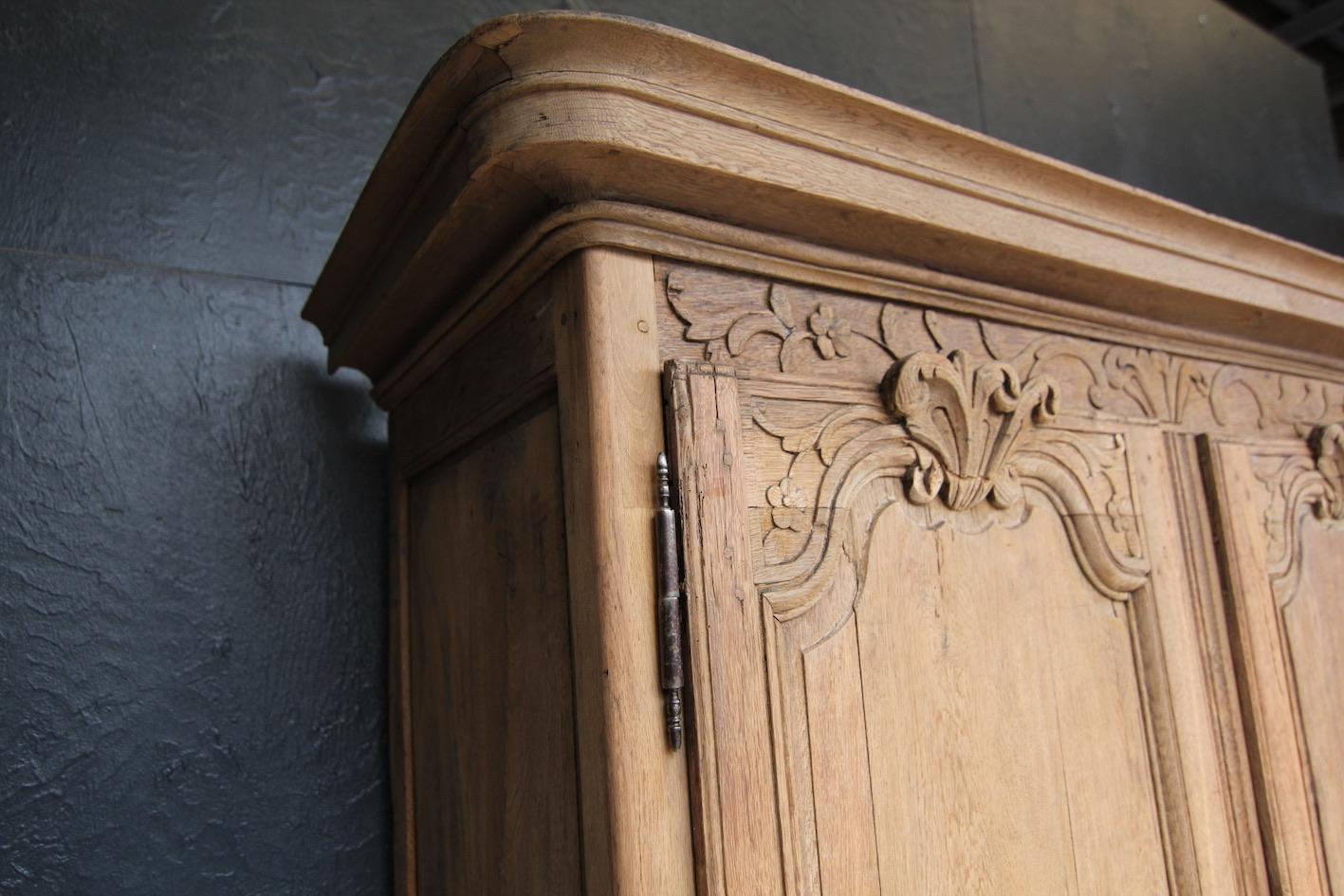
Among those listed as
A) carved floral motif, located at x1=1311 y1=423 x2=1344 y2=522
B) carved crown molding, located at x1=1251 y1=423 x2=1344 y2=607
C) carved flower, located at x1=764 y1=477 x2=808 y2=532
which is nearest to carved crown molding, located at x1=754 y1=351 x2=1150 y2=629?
carved flower, located at x1=764 y1=477 x2=808 y2=532

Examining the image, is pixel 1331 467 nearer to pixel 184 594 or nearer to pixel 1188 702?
pixel 1188 702

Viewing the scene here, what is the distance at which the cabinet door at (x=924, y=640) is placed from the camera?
747 millimetres

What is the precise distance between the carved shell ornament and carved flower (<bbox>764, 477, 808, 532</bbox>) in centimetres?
13

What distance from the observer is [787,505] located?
81cm

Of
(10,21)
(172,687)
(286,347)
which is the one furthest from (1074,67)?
(172,687)

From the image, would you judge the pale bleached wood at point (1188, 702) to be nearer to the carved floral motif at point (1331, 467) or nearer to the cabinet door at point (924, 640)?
the cabinet door at point (924, 640)

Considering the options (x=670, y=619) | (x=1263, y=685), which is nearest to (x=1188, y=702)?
(x=1263, y=685)

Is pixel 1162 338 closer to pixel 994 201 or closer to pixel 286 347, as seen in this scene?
pixel 994 201

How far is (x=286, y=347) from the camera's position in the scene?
1.30 meters

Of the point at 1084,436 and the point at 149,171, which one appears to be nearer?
the point at 1084,436

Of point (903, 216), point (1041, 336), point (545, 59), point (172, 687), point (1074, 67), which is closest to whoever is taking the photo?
point (545, 59)

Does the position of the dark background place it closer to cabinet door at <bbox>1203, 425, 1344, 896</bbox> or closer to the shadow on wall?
the shadow on wall

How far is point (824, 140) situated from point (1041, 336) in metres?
0.38

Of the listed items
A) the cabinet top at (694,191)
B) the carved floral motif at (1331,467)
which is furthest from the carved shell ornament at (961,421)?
the carved floral motif at (1331,467)
